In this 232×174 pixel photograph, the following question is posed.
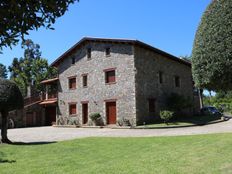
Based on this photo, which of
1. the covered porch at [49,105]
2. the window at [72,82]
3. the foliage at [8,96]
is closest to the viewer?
the foliage at [8,96]

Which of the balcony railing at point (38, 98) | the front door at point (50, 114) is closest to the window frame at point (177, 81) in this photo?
the balcony railing at point (38, 98)

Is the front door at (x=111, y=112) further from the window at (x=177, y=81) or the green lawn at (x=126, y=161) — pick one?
the green lawn at (x=126, y=161)

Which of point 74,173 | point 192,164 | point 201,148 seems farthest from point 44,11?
point 201,148

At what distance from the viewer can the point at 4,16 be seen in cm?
441

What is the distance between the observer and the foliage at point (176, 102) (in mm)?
→ 27812

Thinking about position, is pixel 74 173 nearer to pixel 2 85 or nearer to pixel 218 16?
pixel 218 16

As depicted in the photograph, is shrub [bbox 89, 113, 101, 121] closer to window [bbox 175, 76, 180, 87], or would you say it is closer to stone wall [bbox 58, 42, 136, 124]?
stone wall [bbox 58, 42, 136, 124]

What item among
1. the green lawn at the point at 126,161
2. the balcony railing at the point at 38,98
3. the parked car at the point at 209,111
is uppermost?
the balcony railing at the point at 38,98

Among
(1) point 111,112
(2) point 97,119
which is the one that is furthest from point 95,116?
(1) point 111,112

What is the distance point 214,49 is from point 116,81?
789 inches

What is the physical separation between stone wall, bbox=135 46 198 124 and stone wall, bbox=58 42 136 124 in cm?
72

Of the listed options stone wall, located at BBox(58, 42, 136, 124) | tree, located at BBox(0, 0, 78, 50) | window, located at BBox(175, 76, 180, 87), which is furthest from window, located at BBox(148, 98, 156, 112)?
tree, located at BBox(0, 0, 78, 50)

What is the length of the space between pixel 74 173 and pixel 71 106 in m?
24.9

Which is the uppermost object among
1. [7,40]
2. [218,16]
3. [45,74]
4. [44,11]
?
[45,74]
